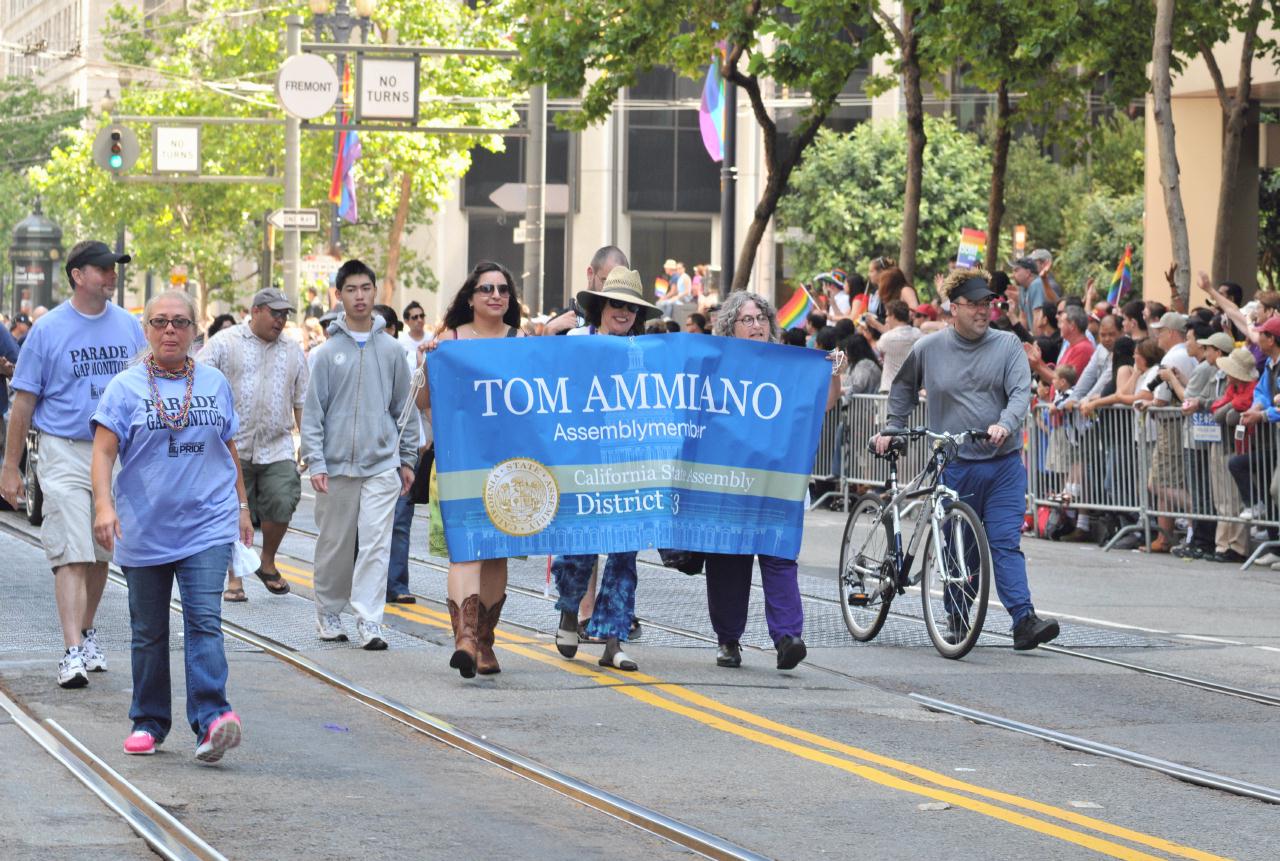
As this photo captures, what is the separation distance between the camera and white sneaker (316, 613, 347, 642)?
11.5 meters

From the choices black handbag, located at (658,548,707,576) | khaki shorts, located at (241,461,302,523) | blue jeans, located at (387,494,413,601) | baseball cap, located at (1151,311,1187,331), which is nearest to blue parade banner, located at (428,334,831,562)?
black handbag, located at (658,548,707,576)

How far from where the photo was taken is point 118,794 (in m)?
7.36

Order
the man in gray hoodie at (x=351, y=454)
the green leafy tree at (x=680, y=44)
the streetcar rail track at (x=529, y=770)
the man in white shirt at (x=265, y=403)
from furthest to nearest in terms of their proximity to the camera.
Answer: the green leafy tree at (x=680, y=44), the man in white shirt at (x=265, y=403), the man in gray hoodie at (x=351, y=454), the streetcar rail track at (x=529, y=770)

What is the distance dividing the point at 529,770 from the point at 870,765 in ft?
4.15

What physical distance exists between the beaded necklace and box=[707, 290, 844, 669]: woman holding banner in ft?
10.9

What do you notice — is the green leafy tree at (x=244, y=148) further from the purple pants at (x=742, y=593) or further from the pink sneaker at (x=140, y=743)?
the pink sneaker at (x=140, y=743)

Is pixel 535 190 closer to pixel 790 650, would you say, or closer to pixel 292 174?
pixel 292 174

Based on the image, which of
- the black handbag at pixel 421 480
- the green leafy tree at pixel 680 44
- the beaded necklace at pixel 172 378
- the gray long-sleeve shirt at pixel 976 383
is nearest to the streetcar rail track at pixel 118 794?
the beaded necklace at pixel 172 378

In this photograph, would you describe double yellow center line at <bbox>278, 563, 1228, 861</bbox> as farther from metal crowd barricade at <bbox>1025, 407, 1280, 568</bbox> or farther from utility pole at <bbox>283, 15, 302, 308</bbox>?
utility pole at <bbox>283, 15, 302, 308</bbox>

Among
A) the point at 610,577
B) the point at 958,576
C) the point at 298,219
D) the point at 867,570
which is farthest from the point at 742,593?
the point at 298,219

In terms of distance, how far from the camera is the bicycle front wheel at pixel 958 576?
1103 centimetres

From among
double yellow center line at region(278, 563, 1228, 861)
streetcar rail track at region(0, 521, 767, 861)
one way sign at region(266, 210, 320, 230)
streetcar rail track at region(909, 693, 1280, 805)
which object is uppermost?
one way sign at region(266, 210, 320, 230)

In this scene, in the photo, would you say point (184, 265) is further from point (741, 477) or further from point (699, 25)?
point (741, 477)

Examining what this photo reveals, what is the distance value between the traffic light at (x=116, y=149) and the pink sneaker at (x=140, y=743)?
30541 mm
